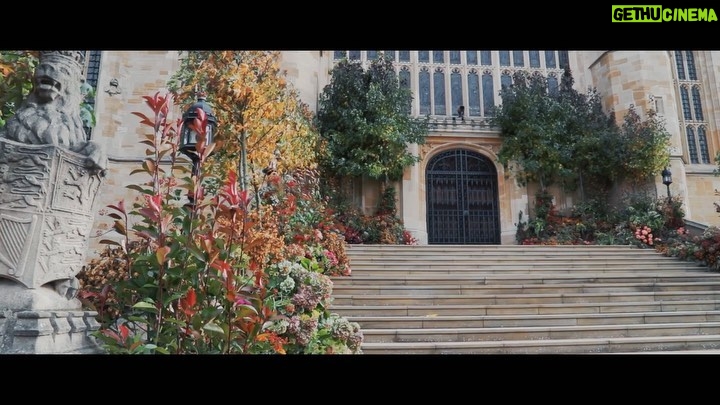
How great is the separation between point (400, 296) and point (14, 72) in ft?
16.0

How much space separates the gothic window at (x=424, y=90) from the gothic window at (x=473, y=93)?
129cm

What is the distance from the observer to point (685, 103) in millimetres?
13633

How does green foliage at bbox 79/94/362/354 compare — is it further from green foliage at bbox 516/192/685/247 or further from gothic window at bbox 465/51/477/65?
gothic window at bbox 465/51/477/65

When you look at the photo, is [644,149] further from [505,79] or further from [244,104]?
[244,104]

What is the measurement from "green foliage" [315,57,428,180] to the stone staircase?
3602 mm

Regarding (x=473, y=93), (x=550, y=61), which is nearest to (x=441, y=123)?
(x=473, y=93)

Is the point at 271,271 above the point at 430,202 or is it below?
below

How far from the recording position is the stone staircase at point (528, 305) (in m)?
4.40

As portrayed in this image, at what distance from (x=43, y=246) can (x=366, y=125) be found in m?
8.58
